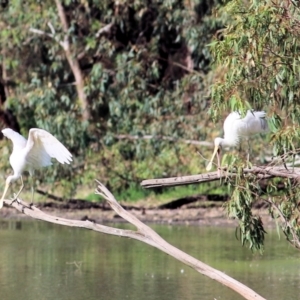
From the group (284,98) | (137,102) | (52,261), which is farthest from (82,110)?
(284,98)

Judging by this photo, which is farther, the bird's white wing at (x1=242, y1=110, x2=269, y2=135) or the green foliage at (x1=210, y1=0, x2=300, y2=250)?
the bird's white wing at (x1=242, y1=110, x2=269, y2=135)

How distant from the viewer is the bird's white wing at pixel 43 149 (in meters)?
8.41

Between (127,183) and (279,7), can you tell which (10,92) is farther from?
(279,7)

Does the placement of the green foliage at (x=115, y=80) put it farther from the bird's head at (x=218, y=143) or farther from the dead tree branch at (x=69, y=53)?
the bird's head at (x=218, y=143)

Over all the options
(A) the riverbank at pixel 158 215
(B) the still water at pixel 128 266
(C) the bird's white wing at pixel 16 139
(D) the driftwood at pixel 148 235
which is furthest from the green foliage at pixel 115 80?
(D) the driftwood at pixel 148 235

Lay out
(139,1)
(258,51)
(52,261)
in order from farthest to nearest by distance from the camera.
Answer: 1. (139,1)
2. (52,261)
3. (258,51)

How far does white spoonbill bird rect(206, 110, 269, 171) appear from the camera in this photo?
831cm

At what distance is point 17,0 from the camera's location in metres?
16.8

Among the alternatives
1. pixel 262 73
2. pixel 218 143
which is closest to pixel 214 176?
pixel 262 73

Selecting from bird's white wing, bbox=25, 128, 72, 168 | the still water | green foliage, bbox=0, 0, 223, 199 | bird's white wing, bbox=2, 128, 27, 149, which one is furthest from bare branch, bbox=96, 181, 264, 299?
green foliage, bbox=0, 0, 223, 199

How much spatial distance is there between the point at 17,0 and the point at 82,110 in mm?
2116

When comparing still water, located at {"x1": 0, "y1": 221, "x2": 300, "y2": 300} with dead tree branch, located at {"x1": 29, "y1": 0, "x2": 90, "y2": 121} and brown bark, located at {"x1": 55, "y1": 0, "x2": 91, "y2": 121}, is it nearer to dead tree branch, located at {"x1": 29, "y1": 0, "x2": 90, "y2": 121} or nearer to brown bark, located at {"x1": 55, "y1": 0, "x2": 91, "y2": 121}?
brown bark, located at {"x1": 55, "y1": 0, "x2": 91, "y2": 121}

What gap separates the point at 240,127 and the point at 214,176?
53.9 inches

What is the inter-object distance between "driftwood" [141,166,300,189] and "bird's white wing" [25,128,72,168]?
1444 millimetres
